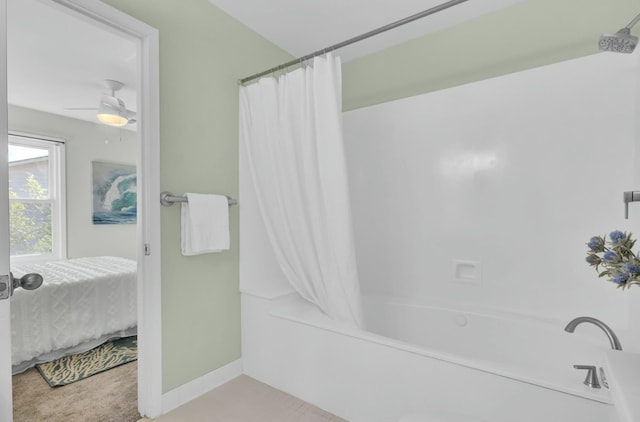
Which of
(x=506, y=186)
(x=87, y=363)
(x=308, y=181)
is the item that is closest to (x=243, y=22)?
(x=308, y=181)

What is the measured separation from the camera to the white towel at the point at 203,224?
1780 mm

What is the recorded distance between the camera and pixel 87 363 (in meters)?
2.38

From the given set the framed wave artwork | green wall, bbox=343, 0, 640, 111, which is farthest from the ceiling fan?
green wall, bbox=343, 0, 640, 111

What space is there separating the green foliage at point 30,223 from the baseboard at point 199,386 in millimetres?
3237

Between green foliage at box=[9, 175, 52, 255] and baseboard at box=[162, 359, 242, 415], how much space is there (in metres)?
3.24

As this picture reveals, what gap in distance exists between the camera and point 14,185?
3623mm

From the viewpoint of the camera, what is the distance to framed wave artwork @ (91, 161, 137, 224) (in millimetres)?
4258

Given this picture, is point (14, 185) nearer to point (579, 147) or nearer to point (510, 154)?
point (510, 154)

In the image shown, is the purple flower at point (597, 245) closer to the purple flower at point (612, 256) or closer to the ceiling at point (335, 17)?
the purple flower at point (612, 256)

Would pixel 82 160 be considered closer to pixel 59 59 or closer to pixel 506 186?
pixel 59 59

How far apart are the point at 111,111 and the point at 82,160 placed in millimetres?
1606

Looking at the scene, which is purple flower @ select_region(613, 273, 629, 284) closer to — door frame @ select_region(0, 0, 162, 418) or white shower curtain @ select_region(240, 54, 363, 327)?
white shower curtain @ select_region(240, 54, 363, 327)

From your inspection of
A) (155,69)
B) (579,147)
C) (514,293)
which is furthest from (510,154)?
(155,69)

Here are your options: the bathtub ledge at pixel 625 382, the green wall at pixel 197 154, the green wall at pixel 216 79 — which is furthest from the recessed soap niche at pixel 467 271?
the green wall at pixel 197 154
